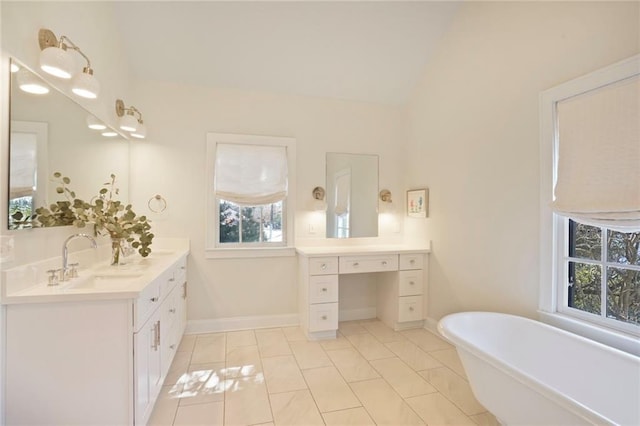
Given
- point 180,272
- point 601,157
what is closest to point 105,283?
point 180,272

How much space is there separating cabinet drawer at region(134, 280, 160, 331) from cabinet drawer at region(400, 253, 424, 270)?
7.83 feet

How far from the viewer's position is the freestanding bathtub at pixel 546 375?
140 centimetres

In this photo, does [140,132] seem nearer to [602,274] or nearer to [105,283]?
[105,283]

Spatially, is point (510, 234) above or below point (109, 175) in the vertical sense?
below

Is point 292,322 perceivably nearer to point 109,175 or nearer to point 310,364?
point 310,364

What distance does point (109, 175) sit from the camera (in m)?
2.68

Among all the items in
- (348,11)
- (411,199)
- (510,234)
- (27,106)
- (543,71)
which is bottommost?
(510,234)

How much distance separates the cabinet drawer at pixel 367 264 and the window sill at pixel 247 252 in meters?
0.66

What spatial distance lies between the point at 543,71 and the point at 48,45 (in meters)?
3.20

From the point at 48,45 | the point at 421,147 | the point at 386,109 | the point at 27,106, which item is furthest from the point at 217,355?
the point at 386,109

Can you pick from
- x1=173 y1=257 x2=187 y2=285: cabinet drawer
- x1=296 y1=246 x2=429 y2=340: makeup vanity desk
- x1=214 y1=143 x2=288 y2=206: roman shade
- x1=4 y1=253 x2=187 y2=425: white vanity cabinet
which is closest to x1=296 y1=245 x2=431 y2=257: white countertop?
x1=296 y1=246 x2=429 y2=340: makeup vanity desk

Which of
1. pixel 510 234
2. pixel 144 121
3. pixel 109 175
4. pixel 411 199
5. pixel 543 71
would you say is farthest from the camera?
pixel 411 199

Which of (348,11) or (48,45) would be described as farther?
(348,11)

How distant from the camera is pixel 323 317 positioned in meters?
3.14
